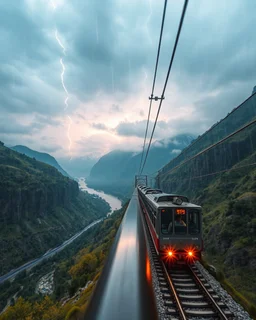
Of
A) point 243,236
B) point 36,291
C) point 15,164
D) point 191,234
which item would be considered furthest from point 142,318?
point 15,164

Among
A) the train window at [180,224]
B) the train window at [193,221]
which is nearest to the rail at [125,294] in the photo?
the train window at [180,224]

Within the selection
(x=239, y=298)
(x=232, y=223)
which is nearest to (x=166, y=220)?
(x=239, y=298)

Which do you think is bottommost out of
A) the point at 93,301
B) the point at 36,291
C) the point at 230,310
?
the point at 36,291

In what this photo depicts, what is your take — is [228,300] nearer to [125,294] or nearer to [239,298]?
[239,298]

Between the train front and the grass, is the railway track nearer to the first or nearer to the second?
the train front

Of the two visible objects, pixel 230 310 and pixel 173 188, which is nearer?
pixel 230 310

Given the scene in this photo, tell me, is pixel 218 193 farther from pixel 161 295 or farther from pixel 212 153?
pixel 161 295

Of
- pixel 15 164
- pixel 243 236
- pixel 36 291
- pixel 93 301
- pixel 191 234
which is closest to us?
pixel 93 301

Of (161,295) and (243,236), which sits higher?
(161,295)
